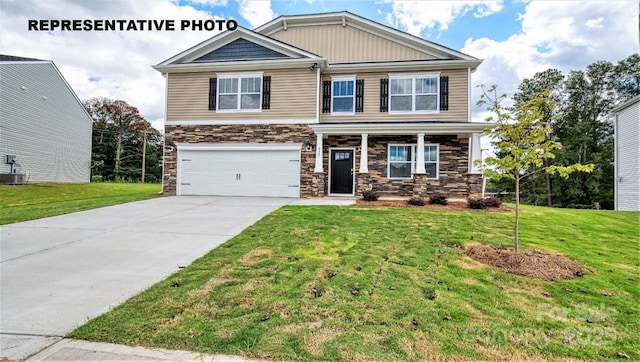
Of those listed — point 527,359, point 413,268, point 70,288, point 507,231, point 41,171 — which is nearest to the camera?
point 527,359

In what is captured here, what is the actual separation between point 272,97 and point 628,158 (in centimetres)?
1757

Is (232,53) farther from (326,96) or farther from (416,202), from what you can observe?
(416,202)

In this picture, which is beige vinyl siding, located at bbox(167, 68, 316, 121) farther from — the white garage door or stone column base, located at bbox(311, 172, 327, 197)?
stone column base, located at bbox(311, 172, 327, 197)

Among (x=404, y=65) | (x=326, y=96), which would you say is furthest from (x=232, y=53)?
(x=404, y=65)

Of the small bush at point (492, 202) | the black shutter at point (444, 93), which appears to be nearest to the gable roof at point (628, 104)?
the black shutter at point (444, 93)

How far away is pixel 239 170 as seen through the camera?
14031 mm

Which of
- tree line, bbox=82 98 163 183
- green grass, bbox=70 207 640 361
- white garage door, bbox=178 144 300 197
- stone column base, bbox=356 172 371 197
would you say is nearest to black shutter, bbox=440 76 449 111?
stone column base, bbox=356 172 371 197

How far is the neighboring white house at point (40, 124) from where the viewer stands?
61.0ft

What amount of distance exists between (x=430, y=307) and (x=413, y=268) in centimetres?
121

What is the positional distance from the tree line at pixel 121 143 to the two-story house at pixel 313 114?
2450cm

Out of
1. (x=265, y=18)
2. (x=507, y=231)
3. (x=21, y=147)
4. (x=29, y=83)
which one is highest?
(x=265, y=18)

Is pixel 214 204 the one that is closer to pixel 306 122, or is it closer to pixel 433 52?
pixel 306 122

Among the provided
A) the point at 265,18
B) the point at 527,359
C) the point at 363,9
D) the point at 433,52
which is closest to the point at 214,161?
the point at 265,18

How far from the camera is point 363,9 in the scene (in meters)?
14.9
